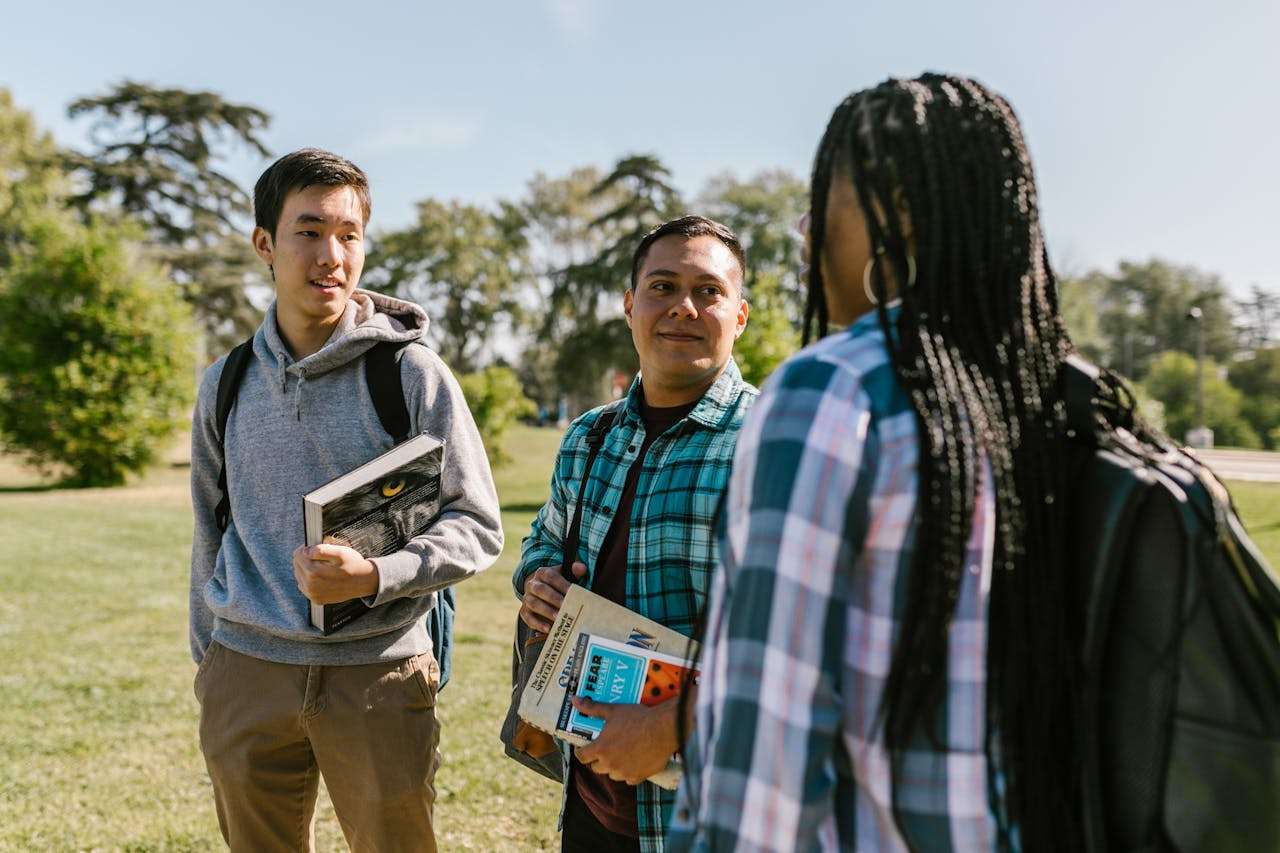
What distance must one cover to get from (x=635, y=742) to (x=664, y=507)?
589mm

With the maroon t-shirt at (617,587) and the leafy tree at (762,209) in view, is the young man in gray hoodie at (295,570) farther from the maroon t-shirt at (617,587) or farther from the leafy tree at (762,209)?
the leafy tree at (762,209)

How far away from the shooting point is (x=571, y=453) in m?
2.63

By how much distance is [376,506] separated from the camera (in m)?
2.30

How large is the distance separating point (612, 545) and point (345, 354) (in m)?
0.93

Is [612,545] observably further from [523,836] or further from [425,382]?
[523,836]

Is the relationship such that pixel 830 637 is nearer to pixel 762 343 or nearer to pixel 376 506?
pixel 376 506

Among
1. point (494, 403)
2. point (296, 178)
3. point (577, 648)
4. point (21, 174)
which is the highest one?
point (21, 174)

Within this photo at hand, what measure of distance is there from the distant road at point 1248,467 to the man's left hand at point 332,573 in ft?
74.2

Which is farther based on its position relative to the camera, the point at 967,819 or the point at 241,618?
the point at 241,618

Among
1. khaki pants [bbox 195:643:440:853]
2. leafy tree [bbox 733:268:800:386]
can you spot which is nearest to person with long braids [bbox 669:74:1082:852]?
khaki pants [bbox 195:643:440:853]

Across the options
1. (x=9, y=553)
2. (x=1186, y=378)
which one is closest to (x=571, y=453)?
(x=9, y=553)

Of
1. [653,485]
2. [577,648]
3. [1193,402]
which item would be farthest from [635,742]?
[1193,402]

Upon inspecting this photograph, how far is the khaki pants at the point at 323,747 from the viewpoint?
2.45 meters

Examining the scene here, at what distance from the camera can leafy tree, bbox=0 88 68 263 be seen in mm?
28766
